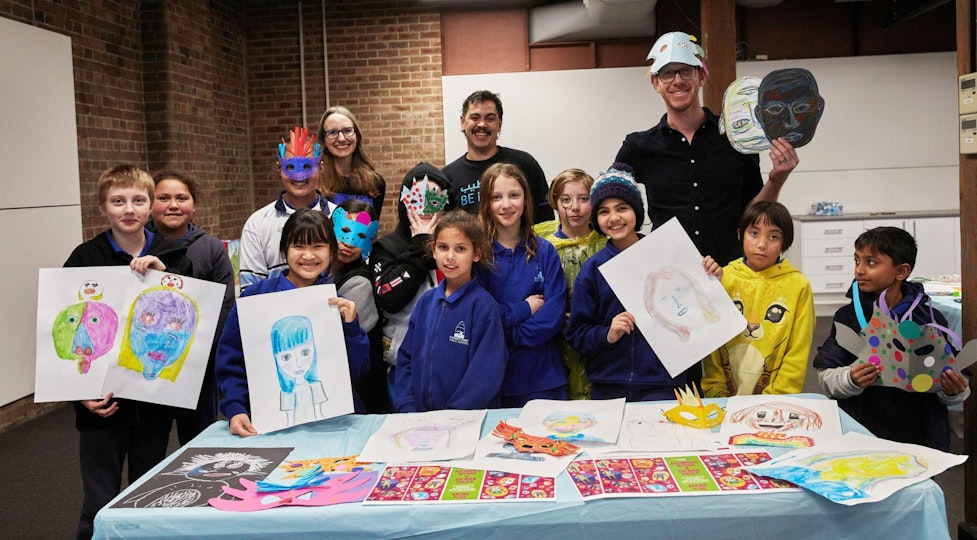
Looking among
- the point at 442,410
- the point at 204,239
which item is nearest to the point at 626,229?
the point at 442,410

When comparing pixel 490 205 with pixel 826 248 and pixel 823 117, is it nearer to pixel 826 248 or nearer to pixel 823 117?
pixel 826 248

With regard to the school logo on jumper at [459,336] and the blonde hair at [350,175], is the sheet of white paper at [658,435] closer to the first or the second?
the school logo on jumper at [459,336]

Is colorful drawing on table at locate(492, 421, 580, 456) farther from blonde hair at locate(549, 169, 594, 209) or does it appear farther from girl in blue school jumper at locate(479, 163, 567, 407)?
blonde hair at locate(549, 169, 594, 209)

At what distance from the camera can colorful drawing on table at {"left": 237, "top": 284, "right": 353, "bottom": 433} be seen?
81.2 inches

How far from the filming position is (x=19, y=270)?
4598 millimetres

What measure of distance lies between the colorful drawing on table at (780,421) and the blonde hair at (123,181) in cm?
183

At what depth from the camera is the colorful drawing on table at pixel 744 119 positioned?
8.26 feet

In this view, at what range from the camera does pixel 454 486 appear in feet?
5.38

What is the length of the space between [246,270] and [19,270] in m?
2.38

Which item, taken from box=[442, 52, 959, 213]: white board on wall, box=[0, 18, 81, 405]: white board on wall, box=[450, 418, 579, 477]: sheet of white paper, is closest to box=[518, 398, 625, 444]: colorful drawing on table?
box=[450, 418, 579, 477]: sheet of white paper

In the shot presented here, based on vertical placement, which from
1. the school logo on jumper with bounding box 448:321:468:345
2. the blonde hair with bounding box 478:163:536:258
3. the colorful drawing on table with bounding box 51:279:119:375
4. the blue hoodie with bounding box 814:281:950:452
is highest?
the blonde hair with bounding box 478:163:536:258

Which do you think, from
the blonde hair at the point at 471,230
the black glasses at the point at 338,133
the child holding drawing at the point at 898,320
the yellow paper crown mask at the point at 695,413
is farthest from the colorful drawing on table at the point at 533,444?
the black glasses at the point at 338,133

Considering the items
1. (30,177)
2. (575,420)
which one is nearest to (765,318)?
(575,420)

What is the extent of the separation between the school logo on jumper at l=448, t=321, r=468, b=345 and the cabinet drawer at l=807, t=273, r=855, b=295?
20.6 feet
